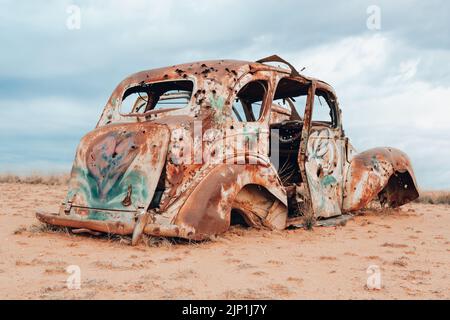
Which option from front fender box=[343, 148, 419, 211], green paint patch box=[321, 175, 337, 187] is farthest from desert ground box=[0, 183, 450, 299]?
front fender box=[343, 148, 419, 211]

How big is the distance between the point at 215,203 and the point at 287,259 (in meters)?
0.94

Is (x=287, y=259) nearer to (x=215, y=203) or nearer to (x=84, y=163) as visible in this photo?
(x=215, y=203)

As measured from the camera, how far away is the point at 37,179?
16.8m

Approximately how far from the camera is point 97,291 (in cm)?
350

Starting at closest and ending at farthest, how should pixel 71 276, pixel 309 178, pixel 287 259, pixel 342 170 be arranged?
pixel 71 276 → pixel 287 259 → pixel 309 178 → pixel 342 170

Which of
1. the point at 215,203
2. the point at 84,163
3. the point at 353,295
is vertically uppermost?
the point at 84,163

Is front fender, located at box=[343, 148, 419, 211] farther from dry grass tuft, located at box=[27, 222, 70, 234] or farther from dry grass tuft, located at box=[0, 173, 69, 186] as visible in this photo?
dry grass tuft, located at box=[0, 173, 69, 186]

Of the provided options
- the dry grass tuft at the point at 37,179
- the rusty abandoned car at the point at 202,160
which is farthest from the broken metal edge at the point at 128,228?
the dry grass tuft at the point at 37,179

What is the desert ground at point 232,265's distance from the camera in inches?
142

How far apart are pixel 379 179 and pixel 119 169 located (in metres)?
4.62
